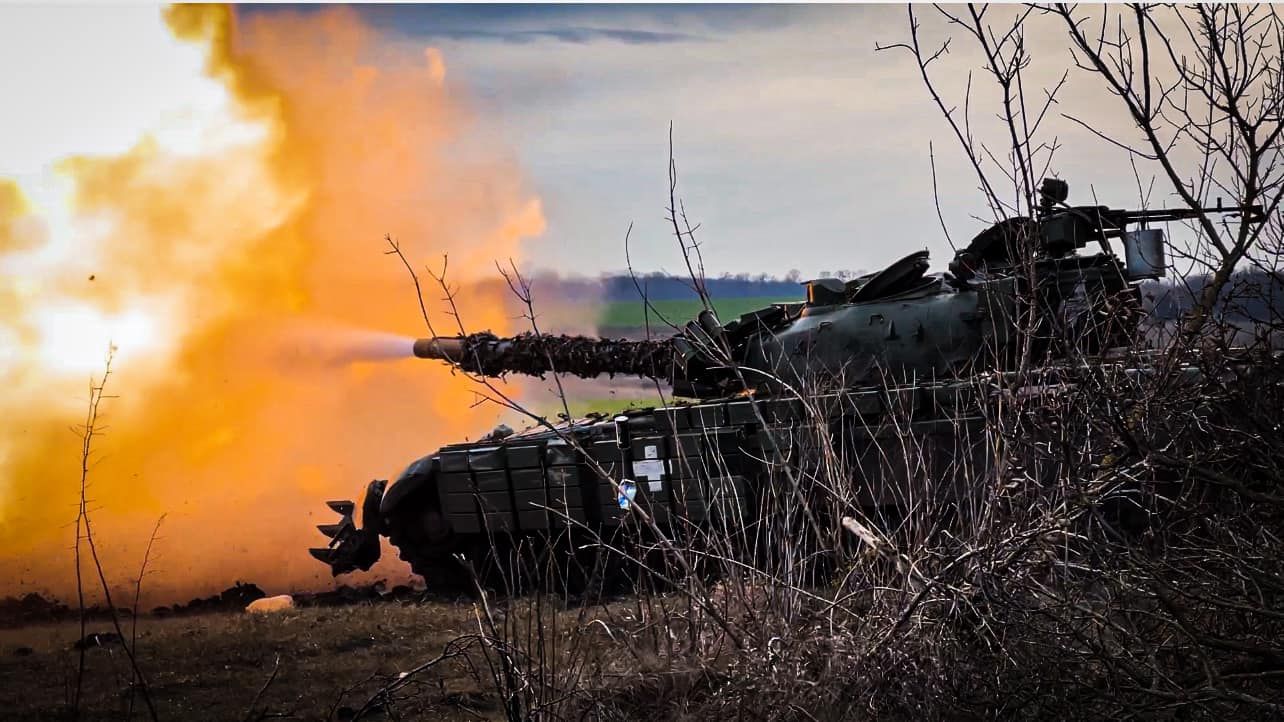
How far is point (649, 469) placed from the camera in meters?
11.9

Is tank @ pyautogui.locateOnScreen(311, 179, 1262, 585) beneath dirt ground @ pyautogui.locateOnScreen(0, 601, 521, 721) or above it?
above

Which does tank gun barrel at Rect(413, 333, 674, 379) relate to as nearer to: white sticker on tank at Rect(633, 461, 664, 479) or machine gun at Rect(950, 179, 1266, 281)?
white sticker on tank at Rect(633, 461, 664, 479)

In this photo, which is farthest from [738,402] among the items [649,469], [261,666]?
[261,666]

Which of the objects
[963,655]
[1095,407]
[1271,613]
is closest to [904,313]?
[963,655]

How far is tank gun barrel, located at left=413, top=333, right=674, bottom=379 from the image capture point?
1277 cm

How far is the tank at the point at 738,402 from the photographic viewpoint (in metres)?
10.4

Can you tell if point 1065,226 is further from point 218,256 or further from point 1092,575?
point 218,256

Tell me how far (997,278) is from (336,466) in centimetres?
1156

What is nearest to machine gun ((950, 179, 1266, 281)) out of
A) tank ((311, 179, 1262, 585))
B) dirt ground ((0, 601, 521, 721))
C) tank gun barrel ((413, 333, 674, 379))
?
tank ((311, 179, 1262, 585))

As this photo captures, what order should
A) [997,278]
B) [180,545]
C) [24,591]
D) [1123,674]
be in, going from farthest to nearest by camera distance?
[180,545] → [24,591] → [997,278] → [1123,674]

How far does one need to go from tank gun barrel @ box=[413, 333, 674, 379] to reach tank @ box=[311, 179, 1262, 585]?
18 millimetres

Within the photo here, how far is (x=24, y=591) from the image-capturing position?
1542cm

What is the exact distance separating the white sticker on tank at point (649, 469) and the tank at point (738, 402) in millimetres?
12

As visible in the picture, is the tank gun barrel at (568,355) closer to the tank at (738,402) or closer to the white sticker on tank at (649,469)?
the tank at (738,402)
